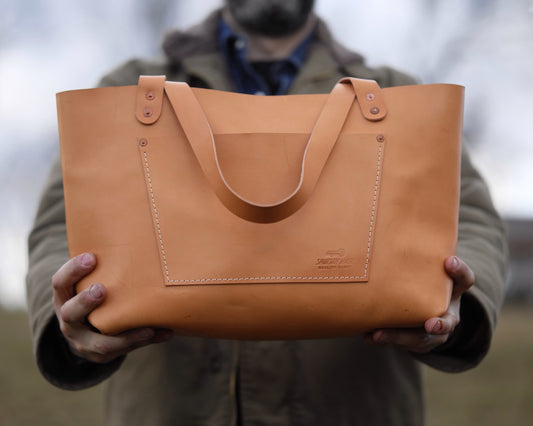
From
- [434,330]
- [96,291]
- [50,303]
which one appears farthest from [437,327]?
[50,303]

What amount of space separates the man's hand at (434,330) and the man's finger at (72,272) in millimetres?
769

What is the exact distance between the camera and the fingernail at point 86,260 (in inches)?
56.0

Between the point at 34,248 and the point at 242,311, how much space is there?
0.86 m

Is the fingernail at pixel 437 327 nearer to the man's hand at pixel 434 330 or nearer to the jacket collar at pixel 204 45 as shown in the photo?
the man's hand at pixel 434 330

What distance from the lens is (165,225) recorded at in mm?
1416

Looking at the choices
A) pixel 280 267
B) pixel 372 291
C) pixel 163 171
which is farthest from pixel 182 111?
pixel 372 291

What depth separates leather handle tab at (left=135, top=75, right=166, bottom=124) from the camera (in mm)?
1435

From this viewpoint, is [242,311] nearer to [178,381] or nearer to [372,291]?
[372,291]

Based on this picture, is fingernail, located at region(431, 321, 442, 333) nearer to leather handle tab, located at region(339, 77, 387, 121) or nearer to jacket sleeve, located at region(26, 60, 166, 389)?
leather handle tab, located at region(339, 77, 387, 121)

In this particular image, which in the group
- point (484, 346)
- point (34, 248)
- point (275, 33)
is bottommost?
point (484, 346)

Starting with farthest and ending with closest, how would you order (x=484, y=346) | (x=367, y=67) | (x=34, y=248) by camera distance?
(x=367, y=67) → (x=34, y=248) → (x=484, y=346)

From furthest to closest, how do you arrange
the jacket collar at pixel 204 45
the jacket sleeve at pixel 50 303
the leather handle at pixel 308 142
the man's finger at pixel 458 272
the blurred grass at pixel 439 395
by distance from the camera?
the blurred grass at pixel 439 395 → the jacket collar at pixel 204 45 → the jacket sleeve at pixel 50 303 → the man's finger at pixel 458 272 → the leather handle at pixel 308 142

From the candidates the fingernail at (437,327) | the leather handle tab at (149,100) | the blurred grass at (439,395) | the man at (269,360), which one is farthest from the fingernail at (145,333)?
the blurred grass at (439,395)

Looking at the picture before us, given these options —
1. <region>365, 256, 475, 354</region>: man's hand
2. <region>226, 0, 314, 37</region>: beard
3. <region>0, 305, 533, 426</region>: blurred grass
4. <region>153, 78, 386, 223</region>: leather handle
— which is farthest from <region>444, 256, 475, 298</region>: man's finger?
<region>0, 305, 533, 426</region>: blurred grass
